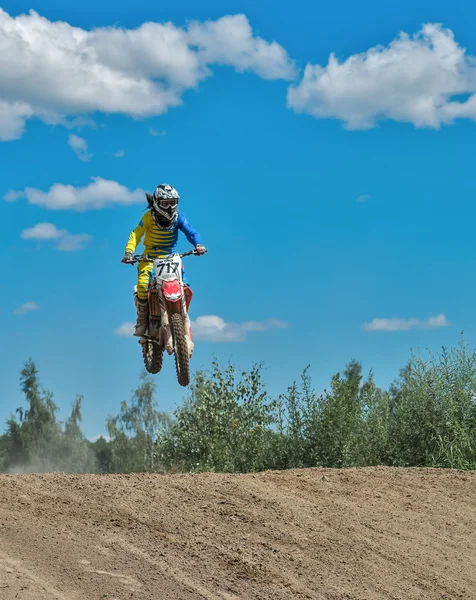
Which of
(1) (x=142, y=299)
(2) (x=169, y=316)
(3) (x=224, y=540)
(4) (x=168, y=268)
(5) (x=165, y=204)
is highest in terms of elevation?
(5) (x=165, y=204)

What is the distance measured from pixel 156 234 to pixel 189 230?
50 cm

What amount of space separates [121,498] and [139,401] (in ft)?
108

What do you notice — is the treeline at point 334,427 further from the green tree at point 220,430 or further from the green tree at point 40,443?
the green tree at point 40,443

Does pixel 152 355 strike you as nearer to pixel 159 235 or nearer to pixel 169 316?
pixel 169 316

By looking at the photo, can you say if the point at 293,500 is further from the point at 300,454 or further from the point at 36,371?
the point at 36,371

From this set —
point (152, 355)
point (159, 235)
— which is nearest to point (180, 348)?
point (152, 355)

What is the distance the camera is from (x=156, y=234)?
1259 cm

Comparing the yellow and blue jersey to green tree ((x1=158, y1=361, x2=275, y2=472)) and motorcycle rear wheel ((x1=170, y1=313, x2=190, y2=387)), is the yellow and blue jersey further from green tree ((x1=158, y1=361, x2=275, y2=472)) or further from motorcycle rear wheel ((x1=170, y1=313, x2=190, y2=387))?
green tree ((x1=158, y1=361, x2=275, y2=472))

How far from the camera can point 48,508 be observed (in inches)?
371

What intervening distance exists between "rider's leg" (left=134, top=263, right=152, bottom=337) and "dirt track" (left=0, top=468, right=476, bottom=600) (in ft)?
7.84

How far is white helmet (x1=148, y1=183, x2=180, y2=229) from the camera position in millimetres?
12352

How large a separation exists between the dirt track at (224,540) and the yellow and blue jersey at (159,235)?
11.3 feet

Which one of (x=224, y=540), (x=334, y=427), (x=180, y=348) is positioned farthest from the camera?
(x=334, y=427)

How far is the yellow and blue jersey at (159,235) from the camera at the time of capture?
41.2 ft
